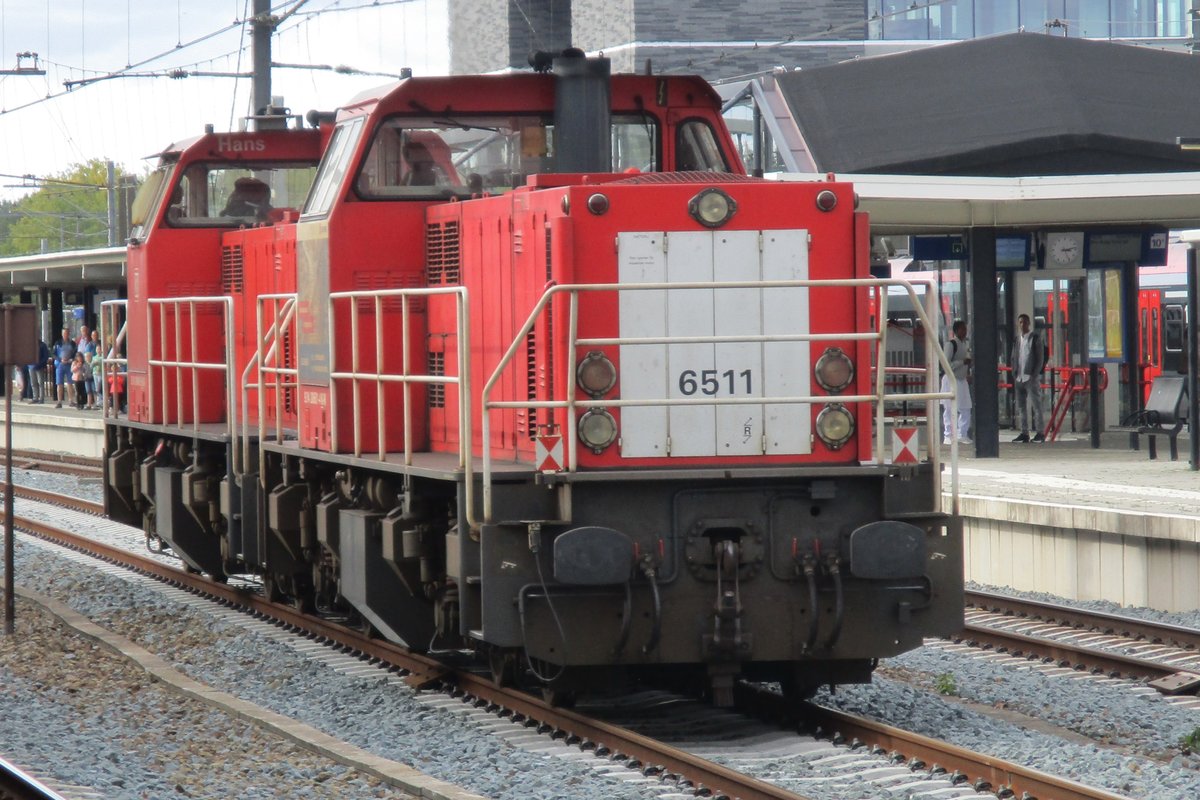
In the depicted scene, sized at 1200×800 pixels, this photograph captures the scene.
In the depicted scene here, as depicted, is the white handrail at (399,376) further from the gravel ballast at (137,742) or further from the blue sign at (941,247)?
the blue sign at (941,247)

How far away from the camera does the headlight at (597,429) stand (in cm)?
724

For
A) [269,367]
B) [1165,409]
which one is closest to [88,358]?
[1165,409]

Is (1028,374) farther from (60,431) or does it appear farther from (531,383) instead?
(60,431)

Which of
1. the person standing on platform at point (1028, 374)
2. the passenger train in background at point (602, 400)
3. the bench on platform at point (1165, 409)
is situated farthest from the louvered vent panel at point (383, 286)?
the person standing on platform at point (1028, 374)

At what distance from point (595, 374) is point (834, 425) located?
3.62 ft

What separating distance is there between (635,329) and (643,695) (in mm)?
2070

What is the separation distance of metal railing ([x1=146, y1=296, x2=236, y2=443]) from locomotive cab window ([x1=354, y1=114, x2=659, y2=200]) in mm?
2377

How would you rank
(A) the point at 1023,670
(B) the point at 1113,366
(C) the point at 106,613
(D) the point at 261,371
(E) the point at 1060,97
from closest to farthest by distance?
(A) the point at 1023,670
(D) the point at 261,371
(C) the point at 106,613
(E) the point at 1060,97
(B) the point at 1113,366

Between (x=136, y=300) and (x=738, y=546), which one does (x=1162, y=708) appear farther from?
(x=136, y=300)

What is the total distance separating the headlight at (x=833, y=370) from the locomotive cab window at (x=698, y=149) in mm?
1704

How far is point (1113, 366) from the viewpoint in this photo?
836 inches

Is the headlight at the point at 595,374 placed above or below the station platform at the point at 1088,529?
above

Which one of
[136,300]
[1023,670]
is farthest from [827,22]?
[1023,670]

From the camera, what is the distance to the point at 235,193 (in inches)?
490
